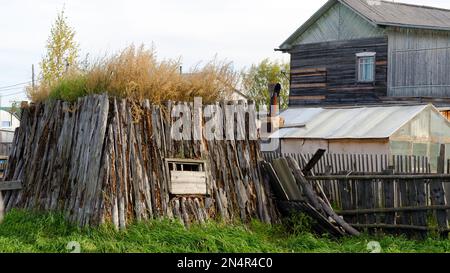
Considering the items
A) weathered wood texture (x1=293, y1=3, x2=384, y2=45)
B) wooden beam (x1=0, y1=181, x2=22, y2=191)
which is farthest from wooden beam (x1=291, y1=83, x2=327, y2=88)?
wooden beam (x1=0, y1=181, x2=22, y2=191)

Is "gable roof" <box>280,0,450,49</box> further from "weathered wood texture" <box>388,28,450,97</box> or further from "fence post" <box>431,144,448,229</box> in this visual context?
"fence post" <box>431,144,448,229</box>

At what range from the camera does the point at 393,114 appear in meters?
19.6

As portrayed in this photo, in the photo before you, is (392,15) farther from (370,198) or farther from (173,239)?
(173,239)

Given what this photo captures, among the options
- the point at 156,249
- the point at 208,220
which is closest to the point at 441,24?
the point at 208,220

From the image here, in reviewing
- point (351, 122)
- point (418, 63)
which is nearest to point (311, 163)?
point (351, 122)

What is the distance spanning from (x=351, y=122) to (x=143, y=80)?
9.63 m

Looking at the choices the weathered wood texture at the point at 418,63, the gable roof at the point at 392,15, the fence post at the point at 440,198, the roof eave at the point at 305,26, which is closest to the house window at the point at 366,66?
the weathered wood texture at the point at 418,63

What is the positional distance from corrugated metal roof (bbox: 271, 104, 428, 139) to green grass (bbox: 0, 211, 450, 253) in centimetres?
699

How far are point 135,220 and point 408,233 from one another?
14.4 ft

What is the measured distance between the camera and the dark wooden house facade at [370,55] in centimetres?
2816

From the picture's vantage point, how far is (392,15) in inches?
1194

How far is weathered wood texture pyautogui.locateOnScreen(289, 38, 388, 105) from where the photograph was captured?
96.1 feet

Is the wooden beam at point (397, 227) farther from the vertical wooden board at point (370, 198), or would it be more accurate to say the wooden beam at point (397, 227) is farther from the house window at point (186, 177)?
the house window at point (186, 177)

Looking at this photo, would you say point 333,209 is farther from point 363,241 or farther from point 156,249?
point 156,249
